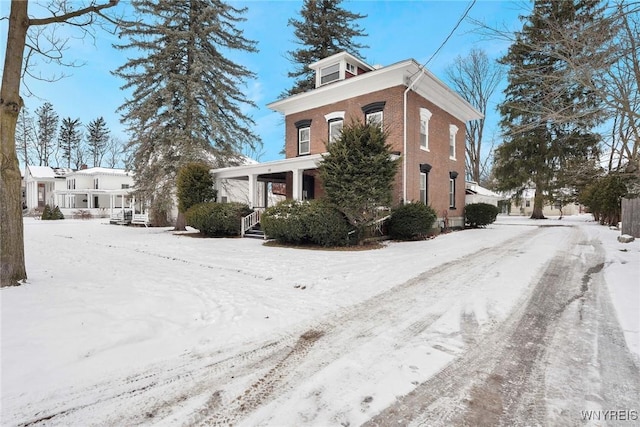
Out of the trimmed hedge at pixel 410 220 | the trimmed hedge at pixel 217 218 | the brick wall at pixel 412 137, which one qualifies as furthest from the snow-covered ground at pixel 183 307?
the brick wall at pixel 412 137

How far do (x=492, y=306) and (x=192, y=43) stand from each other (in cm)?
1963

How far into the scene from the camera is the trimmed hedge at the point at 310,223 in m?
10.2

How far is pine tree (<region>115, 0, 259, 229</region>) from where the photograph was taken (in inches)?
672

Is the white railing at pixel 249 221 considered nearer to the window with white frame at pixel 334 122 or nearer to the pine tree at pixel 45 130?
the window with white frame at pixel 334 122

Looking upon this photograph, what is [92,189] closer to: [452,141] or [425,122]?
[425,122]

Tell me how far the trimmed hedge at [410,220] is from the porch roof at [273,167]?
3.67m

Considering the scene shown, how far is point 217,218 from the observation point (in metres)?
13.9

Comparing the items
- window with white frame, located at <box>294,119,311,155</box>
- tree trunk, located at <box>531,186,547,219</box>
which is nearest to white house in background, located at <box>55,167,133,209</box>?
window with white frame, located at <box>294,119,311,155</box>

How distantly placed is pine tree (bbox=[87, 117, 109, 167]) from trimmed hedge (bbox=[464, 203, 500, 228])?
188 feet

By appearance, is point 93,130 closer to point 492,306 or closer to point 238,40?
point 238,40

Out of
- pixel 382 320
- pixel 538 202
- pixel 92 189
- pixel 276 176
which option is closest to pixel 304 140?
pixel 276 176

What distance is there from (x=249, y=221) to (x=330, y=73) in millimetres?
8505

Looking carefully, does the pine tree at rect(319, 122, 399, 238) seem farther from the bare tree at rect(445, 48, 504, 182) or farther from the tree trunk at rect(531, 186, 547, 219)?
the bare tree at rect(445, 48, 504, 182)

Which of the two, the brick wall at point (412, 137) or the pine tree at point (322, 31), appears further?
the pine tree at point (322, 31)
